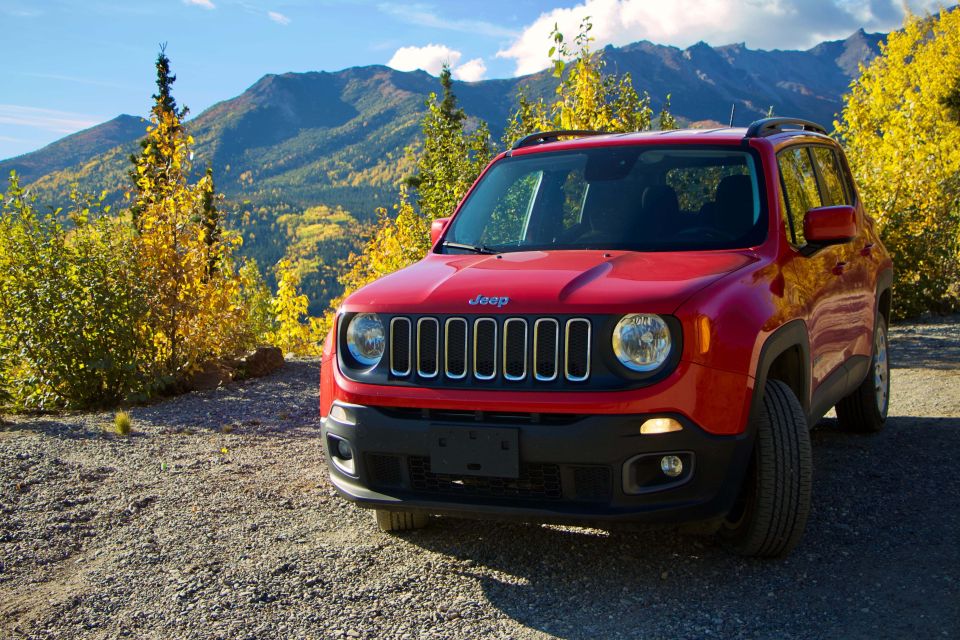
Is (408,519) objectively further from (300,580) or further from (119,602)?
(119,602)

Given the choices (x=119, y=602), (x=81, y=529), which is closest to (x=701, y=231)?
(x=119, y=602)

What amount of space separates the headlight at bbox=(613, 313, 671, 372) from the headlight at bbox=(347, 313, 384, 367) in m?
1.01

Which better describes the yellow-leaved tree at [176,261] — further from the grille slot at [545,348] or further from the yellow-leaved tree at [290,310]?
the yellow-leaved tree at [290,310]

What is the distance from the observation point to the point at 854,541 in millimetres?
4258

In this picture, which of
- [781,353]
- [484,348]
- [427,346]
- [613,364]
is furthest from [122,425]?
[781,353]

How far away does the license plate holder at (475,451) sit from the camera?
3.43 meters

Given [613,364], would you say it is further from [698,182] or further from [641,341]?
[698,182]

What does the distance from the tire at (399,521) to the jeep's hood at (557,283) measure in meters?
1.14

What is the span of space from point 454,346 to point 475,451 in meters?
0.42

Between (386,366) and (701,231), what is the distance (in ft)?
5.46

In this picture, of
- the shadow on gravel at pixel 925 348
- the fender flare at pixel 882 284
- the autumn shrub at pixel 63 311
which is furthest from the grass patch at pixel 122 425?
the shadow on gravel at pixel 925 348

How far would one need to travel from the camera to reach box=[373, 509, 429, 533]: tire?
4398 millimetres

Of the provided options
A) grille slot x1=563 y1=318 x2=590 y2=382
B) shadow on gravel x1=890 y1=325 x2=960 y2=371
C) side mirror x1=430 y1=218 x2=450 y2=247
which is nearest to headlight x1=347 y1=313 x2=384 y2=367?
grille slot x1=563 y1=318 x2=590 y2=382

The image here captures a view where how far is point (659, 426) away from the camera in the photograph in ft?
11.0
